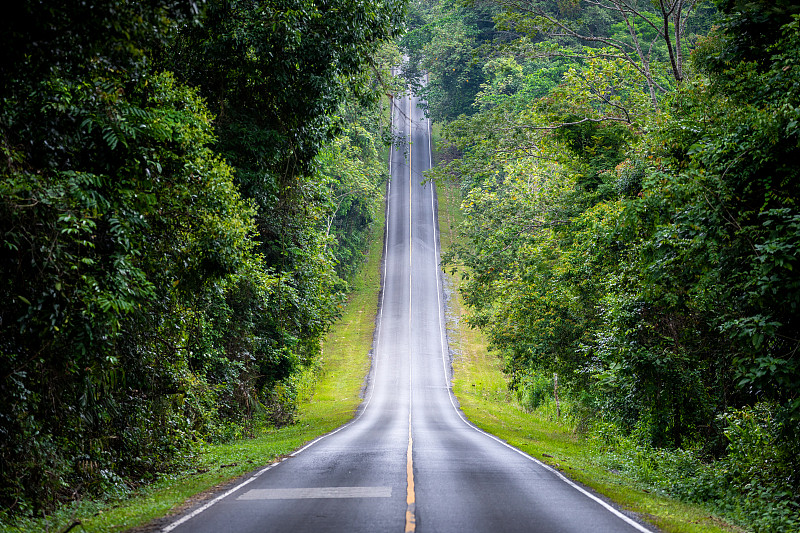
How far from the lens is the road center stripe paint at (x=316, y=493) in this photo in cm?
1094

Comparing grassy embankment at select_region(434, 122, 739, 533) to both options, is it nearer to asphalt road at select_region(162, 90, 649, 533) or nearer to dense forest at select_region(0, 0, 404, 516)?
asphalt road at select_region(162, 90, 649, 533)

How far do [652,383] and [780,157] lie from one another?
8021mm

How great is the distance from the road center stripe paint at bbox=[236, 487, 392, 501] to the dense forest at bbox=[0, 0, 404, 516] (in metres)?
2.59

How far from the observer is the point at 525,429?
94.4 feet

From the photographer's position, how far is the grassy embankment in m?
10.9

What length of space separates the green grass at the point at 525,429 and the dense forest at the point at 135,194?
8509 millimetres

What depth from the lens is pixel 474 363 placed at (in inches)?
1893

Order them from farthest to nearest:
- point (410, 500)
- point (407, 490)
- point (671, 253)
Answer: point (671, 253) → point (407, 490) → point (410, 500)

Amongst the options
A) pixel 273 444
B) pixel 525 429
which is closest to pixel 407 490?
pixel 273 444

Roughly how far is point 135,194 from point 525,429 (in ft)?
74.0

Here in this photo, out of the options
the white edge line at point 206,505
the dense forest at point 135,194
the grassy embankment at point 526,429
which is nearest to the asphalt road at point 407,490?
the white edge line at point 206,505

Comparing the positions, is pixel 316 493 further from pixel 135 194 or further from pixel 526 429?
pixel 526 429

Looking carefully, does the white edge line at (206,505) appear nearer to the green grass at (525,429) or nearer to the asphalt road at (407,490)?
the asphalt road at (407,490)

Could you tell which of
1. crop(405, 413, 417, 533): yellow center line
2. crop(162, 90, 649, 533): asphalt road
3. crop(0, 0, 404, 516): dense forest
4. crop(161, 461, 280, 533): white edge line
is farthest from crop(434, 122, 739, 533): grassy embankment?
crop(0, 0, 404, 516): dense forest
